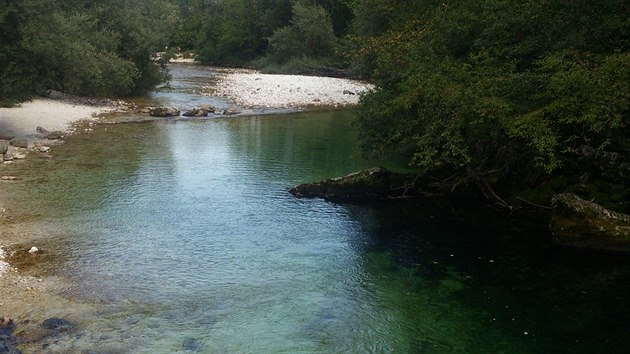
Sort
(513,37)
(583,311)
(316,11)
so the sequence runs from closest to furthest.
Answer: (583,311) < (513,37) < (316,11)

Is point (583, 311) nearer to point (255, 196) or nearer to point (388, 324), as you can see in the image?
point (388, 324)

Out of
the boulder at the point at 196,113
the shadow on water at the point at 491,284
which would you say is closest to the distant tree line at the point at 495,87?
the shadow on water at the point at 491,284

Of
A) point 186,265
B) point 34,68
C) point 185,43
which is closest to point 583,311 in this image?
point 186,265

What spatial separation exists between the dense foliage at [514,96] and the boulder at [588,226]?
3.22 feet

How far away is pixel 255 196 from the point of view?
57.5 ft

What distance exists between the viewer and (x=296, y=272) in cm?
1215

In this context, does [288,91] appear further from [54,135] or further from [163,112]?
[54,135]

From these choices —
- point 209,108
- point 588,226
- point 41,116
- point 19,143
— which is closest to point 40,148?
point 19,143

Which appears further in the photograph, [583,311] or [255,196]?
[255,196]

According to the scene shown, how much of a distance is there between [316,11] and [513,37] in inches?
1805

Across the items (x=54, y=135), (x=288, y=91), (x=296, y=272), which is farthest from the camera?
(x=288, y=91)

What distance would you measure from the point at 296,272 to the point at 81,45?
24407 millimetres

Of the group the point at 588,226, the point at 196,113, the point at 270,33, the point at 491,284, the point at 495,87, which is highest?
the point at 270,33

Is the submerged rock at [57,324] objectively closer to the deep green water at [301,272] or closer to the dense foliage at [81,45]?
the deep green water at [301,272]
